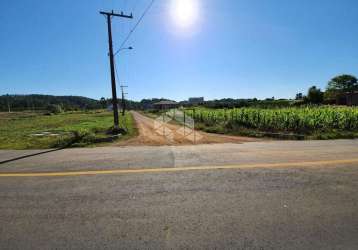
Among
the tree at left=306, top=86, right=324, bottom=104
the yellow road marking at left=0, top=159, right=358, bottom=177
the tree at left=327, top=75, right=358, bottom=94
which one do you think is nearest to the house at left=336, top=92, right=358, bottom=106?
the tree at left=306, top=86, right=324, bottom=104

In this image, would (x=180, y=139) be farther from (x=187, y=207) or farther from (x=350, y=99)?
(x=350, y=99)

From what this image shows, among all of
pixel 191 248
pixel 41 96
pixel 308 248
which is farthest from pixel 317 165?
pixel 41 96

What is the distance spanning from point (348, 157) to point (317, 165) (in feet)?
4.96

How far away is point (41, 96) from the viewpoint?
191125mm

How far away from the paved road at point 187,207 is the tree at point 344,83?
97744mm

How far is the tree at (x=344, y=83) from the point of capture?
88825mm

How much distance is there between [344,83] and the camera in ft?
295

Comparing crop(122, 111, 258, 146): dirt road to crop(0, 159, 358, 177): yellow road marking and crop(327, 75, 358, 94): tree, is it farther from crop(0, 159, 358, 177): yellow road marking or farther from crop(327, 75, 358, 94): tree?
crop(327, 75, 358, 94): tree

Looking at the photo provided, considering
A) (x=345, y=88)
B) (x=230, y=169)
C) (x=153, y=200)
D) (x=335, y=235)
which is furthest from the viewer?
(x=345, y=88)

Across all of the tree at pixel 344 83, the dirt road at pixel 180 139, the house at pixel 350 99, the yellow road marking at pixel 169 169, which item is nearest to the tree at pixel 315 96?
the house at pixel 350 99

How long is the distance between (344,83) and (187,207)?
104m

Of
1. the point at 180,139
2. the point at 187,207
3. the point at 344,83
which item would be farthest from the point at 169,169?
the point at 344,83

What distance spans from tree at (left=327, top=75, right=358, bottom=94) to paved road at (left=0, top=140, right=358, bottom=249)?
9774 centimetres

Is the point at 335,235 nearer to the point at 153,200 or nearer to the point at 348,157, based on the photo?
the point at 153,200
